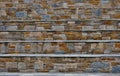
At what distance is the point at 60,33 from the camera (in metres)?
5.72

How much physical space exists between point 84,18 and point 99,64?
227 cm

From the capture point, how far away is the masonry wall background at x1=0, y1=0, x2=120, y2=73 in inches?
186

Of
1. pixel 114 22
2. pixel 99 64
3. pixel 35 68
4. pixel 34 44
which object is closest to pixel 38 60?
pixel 35 68

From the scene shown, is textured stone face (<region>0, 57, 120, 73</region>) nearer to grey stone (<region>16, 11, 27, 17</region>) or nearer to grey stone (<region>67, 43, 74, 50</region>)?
grey stone (<region>67, 43, 74, 50</region>)

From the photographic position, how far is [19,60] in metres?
4.73

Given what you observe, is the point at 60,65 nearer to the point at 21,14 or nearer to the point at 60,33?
the point at 60,33

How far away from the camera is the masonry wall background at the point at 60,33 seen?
4.71m

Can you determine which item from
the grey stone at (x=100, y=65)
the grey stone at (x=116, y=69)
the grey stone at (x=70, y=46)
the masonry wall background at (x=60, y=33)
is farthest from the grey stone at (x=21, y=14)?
the grey stone at (x=116, y=69)

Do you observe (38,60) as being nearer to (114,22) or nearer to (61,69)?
(61,69)

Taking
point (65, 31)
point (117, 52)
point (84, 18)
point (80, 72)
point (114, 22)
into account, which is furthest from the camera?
point (84, 18)

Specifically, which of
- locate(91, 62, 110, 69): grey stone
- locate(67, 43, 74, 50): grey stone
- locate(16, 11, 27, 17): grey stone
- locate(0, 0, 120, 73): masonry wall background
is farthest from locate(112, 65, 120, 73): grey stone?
locate(16, 11, 27, 17): grey stone

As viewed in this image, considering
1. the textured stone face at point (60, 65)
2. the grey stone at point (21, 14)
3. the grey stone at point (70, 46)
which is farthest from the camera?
the grey stone at point (21, 14)

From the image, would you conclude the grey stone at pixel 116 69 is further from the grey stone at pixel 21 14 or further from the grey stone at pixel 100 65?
the grey stone at pixel 21 14

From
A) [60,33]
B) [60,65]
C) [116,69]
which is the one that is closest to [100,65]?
[116,69]
